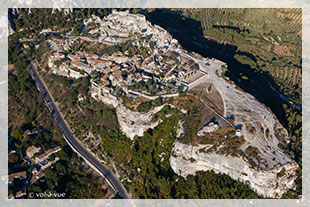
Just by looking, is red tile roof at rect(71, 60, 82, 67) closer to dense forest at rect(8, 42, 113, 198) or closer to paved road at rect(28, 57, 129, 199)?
paved road at rect(28, 57, 129, 199)

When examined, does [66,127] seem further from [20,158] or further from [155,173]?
[155,173]

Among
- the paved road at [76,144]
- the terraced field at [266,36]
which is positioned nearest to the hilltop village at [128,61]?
the paved road at [76,144]

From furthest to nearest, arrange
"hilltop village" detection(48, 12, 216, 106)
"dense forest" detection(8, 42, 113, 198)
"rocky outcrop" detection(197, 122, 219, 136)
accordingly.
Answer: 1. "hilltop village" detection(48, 12, 216, 106)
2. "dense forest" detection(8, 42, 113, 198)
3. "rocky outcrop" detection(197, 122, 219, 136)

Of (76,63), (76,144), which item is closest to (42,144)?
(76,144)

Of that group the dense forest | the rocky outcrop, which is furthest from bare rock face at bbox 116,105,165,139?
the dense forest

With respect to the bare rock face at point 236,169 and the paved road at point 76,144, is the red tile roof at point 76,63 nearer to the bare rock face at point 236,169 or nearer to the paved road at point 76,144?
the paved road at point 76,144

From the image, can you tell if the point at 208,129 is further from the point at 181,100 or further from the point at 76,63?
the point at 76,63

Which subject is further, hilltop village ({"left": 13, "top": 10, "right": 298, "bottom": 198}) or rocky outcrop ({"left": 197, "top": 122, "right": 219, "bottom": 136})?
rocky outcrop ({"left": 197, "top": 122, "right": 219, "bottom": 136})
